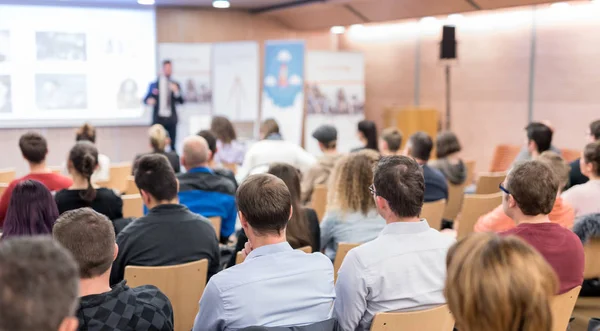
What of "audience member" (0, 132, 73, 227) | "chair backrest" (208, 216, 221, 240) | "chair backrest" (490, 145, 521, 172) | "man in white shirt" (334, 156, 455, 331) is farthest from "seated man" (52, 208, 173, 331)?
"chair backrest" (490, 145, 521, 172)

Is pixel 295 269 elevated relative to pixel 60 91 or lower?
lower

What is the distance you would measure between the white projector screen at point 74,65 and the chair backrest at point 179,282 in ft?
26.1

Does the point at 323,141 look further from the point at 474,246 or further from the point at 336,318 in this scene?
the point at 474,246

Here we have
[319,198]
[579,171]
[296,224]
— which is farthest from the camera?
[579,171]

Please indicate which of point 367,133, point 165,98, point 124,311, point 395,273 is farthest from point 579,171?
point 165,98

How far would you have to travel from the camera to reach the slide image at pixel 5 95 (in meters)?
9.95

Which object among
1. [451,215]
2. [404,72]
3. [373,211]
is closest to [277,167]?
[373,211]

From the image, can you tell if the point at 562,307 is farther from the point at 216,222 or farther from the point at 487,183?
the point at 487,183

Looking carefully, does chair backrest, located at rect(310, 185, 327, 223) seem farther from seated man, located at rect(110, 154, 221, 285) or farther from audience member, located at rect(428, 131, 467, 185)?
seated man, located at rect(110, 154, 221, 285)

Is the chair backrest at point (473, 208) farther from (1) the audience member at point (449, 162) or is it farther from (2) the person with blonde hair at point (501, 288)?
(2) the person with blonde hair at point (501, 288)

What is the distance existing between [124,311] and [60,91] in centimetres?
907

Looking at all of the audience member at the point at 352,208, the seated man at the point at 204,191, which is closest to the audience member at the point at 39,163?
the seated man at the point at 204,191

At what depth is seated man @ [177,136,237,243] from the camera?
4.66 m

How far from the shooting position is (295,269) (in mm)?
2330
